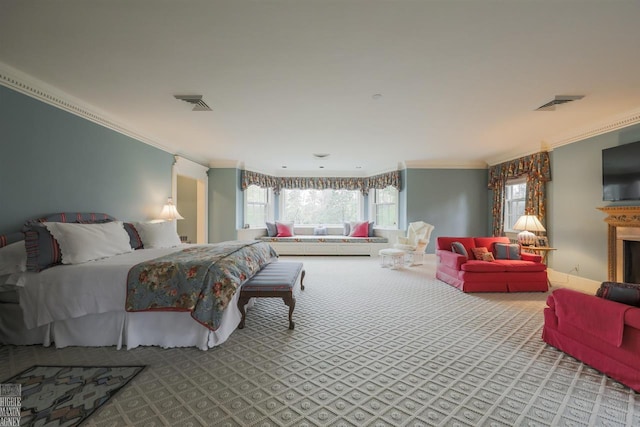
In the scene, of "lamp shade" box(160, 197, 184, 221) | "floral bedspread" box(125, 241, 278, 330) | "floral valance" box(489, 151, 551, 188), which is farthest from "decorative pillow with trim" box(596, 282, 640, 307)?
"lamp shade" box(160, 197, 184, 221)

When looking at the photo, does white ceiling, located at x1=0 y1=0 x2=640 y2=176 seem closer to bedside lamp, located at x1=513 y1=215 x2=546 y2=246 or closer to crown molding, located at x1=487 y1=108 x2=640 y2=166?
crown molding, located at x1=487 y1=108 x2=640 y2=166

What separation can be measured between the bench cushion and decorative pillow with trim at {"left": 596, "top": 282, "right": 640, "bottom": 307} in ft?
8.33

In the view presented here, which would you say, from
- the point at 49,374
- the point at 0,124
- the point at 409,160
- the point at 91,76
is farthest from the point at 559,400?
the point at 409,160

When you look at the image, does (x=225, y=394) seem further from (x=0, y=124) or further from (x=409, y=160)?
(x=409, y=160)

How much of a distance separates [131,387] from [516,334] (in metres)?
3.25

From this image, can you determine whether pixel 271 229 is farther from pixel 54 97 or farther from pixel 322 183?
pixel 54 97

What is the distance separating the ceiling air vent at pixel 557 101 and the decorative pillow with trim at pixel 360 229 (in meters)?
4.76

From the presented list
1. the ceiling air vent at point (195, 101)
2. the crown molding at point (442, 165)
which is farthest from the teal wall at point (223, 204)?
the crown molding at point (442, 165)

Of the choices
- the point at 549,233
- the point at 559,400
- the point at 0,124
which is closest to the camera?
the point at 559,400

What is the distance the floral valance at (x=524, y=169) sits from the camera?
16.0 feet

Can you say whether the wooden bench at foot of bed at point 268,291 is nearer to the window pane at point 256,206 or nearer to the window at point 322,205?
the window pane at point 256,206

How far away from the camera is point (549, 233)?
16.0 feet

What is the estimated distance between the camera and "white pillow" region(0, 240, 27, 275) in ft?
7.52

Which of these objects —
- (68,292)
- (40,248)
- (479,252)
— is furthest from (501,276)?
(40,248)
